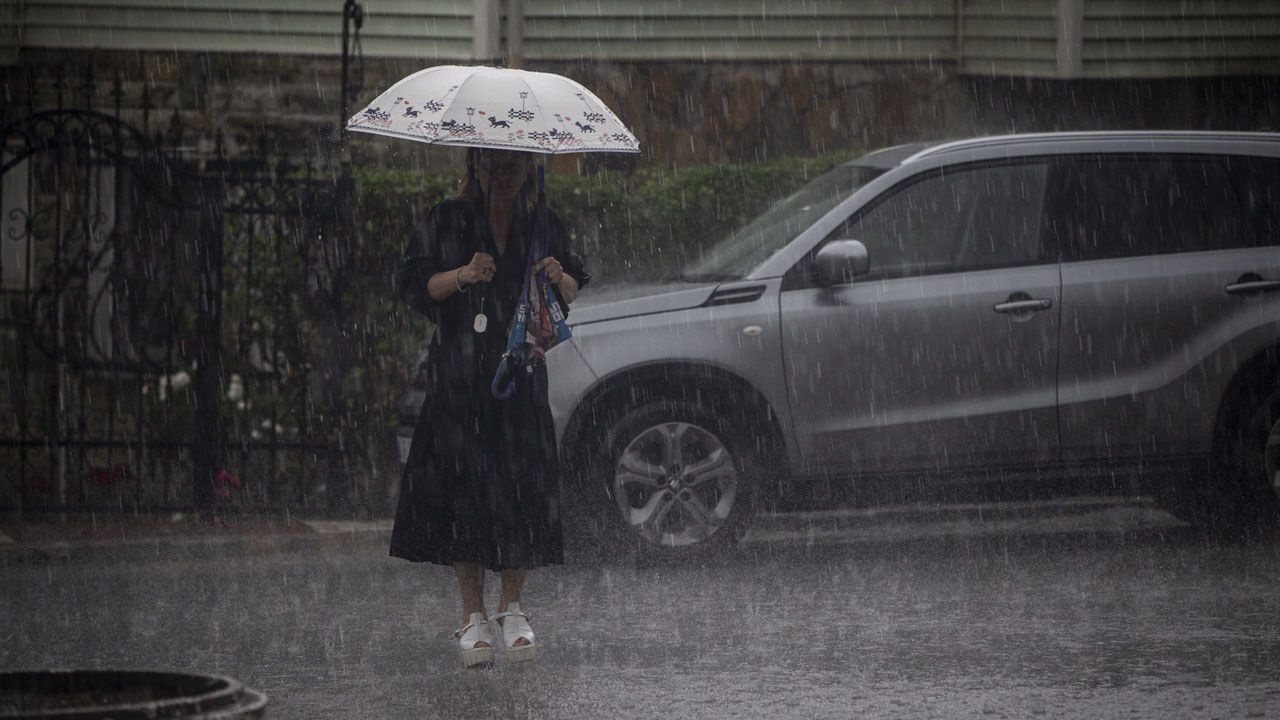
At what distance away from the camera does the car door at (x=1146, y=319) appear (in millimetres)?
9086

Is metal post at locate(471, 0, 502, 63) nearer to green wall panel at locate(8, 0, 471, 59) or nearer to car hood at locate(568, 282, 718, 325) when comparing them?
green wall panel at locate(8, 0, 471, 59)

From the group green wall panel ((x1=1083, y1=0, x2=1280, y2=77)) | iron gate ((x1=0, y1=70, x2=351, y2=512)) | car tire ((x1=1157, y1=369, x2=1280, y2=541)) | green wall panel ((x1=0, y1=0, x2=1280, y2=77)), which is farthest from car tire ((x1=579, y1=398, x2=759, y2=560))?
green wall panel ((x1=1083, y1=0, x2=1280, y2=77))

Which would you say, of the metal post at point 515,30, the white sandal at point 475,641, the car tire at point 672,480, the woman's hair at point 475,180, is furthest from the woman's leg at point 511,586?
the metal post at point 515,30

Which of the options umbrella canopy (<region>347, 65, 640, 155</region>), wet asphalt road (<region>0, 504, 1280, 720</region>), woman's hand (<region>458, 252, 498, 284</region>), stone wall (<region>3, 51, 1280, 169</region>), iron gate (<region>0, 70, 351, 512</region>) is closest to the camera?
wet asphalt road (<region>0, 504, 1280, 720</region>)

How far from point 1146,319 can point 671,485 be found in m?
2.41

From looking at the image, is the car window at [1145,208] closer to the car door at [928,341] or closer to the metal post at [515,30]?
the car door at [928,341]

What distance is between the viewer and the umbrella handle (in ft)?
21.8

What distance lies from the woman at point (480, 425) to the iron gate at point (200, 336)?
3.84 metres

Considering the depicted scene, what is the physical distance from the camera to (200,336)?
1041 cm

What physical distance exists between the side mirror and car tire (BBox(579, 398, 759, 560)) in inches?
30.9

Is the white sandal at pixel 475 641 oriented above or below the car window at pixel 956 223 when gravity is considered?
below

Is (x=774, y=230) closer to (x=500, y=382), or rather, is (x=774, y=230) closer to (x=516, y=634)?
(x=500, y=382)

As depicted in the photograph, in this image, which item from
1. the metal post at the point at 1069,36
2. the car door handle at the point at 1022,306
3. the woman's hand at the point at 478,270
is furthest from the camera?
the metal post at the point at 1069,36

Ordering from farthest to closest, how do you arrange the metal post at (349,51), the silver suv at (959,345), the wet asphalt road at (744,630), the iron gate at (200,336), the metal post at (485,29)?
the metal post at (485,29) < the metal post at (349,51) < the iron gate at (200,336) < the silver suv at (959,345) < the wet asphalt road at (744,630)
